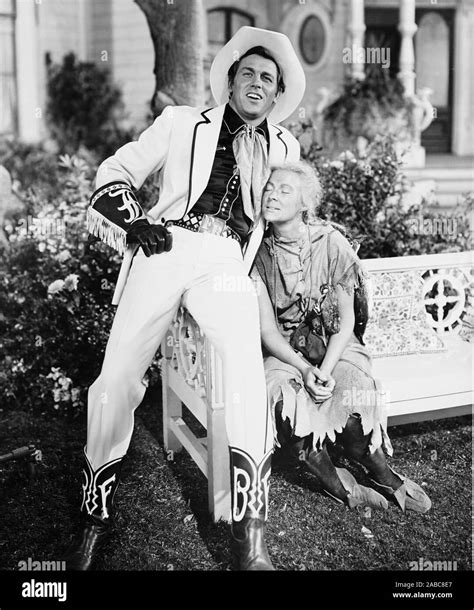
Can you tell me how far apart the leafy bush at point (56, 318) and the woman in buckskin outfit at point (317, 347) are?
1.35 meters

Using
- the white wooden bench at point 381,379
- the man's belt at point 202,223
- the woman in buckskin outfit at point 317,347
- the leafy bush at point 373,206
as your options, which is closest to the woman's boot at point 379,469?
the woman in buckskin outfit at point 317,347

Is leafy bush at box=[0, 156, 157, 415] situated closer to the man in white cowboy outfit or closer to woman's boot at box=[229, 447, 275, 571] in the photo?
the man in white cowboy outfit

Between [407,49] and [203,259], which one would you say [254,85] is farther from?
[407,49]

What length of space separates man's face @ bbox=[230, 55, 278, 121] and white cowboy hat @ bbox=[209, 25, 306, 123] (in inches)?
2.2

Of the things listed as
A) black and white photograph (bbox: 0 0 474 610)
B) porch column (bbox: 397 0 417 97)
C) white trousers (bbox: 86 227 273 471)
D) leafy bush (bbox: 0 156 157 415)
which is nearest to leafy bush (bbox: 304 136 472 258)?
black and white photograph (bbox: 0 0 474 610)

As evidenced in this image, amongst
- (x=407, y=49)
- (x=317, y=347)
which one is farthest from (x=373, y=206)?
(x=407, y=49)

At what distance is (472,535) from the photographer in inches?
120

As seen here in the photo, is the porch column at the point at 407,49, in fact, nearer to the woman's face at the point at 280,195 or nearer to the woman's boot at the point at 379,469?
the woman's face at the point at 280,195

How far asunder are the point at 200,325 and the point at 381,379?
3.56 ft

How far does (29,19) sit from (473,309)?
21.8 feet

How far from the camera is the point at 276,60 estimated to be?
3074 mm

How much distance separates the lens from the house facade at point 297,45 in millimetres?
8758

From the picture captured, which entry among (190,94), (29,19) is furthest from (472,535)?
(29,19)

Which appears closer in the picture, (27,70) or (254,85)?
(254,85)
